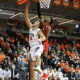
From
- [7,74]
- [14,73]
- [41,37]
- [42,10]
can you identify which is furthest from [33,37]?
[42,10]

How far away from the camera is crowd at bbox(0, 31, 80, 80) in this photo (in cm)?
1242

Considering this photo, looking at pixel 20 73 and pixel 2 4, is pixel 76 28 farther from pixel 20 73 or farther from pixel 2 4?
pixel 20 73

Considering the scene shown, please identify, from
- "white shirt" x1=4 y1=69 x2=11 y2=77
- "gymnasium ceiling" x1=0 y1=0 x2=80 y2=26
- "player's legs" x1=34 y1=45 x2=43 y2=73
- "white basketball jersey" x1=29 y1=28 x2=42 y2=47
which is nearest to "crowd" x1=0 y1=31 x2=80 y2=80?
"white shirt" x1=4 y1=69 x2=11 y2=77

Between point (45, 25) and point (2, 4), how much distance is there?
12.8 m

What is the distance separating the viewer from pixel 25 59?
14.5 metres

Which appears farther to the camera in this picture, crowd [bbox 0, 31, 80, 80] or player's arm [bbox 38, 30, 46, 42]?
crowd [bbox 0, 31, 80, 80]

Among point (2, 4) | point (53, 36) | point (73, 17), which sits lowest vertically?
point (53, 36)

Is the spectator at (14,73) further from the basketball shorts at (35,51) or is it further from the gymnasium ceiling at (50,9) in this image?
the basketball shorts at (35,51)

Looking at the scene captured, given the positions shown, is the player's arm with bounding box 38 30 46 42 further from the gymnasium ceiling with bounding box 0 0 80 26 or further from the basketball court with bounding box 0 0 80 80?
the gymnasium ceiling with bounding box 0 0 80 26

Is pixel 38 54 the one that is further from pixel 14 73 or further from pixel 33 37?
pixel 14 73

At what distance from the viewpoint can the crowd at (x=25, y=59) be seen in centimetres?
1242

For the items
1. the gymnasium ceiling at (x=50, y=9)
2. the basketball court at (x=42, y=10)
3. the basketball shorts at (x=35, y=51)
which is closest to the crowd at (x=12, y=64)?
the gymnasium ceiling at (x=50, y=9)

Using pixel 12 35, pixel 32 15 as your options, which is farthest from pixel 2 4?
pixel 32 15

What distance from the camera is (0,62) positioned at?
42.6ft
